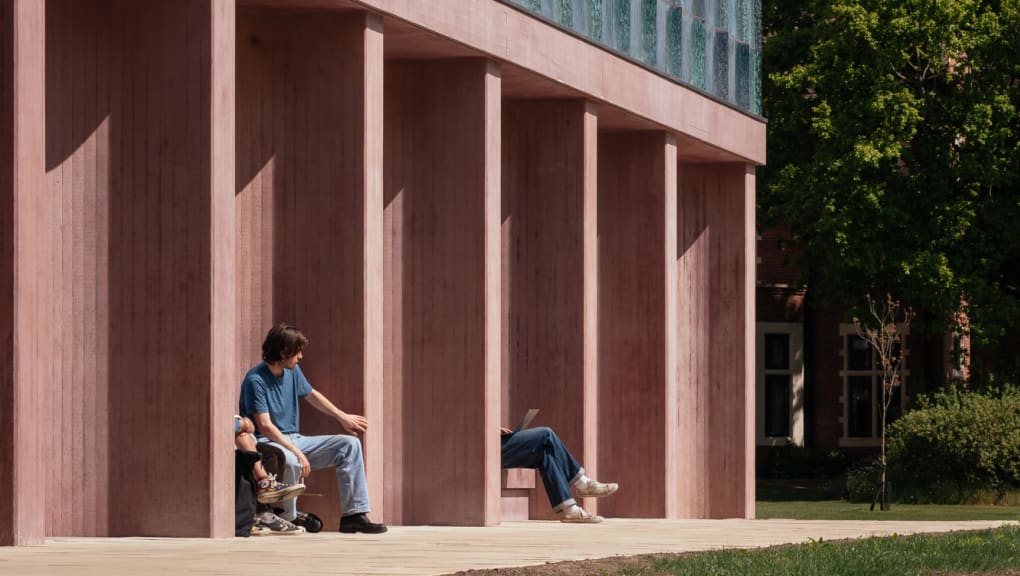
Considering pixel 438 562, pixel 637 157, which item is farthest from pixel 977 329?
pixel 438 562

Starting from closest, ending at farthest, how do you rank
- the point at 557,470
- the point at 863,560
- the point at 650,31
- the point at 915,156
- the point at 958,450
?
the point at 863,560, the point at 557,470, the point at 650,31, the point at 958,450, the point at 915,156

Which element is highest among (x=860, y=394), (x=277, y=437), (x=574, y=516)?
(x=277, y=437)

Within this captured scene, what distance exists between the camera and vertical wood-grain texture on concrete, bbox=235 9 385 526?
637 inches

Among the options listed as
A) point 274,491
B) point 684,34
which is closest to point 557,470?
point 274,491

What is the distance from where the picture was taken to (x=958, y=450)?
119 ft

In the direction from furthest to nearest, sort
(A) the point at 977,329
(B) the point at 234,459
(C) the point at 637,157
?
(A) the point at 977,329, (C) the point at 637,157, (B) the point at 234,459

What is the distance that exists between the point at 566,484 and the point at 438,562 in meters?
7.40

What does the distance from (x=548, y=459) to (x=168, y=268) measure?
513 cm

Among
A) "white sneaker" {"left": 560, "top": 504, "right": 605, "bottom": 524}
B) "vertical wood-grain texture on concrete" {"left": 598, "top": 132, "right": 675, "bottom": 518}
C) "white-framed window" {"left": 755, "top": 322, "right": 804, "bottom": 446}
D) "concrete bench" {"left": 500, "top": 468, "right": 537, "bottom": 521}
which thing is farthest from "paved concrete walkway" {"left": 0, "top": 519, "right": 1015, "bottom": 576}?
"white-framed window" {"left": 755, "top": 322, "right": 804, "bottom": 446}

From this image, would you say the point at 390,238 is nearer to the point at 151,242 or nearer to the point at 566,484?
the point at 566,484

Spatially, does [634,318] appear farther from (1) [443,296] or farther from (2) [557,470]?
(2) [557,470]

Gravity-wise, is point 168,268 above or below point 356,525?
above

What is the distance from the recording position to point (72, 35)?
561 inches

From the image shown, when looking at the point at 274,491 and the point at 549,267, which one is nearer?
the point at 274,491
